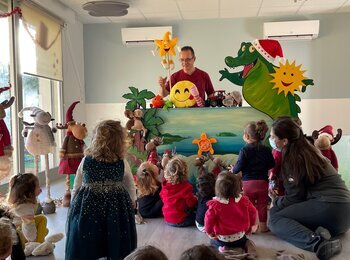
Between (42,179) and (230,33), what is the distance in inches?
→ 144

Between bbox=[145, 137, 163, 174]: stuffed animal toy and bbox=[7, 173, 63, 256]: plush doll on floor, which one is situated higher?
bbox=[145, 137, 163, 174]: stuffed animal toy

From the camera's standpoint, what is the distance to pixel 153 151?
12.1 feet

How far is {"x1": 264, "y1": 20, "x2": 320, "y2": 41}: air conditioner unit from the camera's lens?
6184 mm

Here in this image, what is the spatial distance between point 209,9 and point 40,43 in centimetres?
247

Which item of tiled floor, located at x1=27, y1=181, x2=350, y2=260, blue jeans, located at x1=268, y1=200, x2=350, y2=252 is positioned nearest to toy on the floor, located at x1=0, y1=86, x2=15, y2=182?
tiled floor, located at x1=27, y1=181, x2=350, y2=260

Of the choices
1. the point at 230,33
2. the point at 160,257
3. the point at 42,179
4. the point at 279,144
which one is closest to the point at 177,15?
the point at 230,33

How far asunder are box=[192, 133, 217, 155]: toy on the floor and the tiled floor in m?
0.78

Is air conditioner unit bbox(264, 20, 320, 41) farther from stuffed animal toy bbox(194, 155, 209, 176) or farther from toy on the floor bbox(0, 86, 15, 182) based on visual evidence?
toy on the floor bbox(0, 86, 15, 182)

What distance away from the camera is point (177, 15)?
6.29m

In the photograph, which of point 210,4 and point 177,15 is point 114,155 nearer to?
point 210,4

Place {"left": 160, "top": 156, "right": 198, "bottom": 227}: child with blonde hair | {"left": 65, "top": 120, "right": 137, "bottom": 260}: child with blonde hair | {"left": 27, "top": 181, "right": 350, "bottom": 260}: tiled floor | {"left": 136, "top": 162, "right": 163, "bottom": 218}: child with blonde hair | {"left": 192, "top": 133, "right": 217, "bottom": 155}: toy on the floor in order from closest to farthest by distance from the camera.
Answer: {"left": 65, "top": 120, "right": 137, "bottom": 260}: child with blonde hair, {"left": 27, "top": 181, "right": 350, "bottom": 260}: tiled floor, {"left": 160, "top": 156, "right": 198, "bottom": 227}: child with blonde hair, {"left": 136, "top": 162, "right": 163, "bottom": 218}: child with blonde hair, {"left": 192, "top": 133, "right": 217, "bottom": 155}: toy on the floor

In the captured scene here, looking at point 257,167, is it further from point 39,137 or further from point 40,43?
point 40,43

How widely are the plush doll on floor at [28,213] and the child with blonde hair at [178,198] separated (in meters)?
0.91

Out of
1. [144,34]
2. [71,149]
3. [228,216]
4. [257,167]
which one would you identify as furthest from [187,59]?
[144,34]
